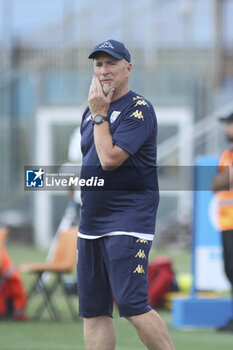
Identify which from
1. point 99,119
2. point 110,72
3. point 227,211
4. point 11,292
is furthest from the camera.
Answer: point 11,292

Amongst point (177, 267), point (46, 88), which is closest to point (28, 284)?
point (177, 267)

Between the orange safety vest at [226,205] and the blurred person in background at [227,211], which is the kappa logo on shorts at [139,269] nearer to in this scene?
the blurred person in background at [227,211]

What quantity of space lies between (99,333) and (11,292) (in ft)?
13.5

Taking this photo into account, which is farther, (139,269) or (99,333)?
(99,333)

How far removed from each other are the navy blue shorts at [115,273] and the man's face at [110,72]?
80 cm

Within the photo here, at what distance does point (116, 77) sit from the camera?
4.82 m

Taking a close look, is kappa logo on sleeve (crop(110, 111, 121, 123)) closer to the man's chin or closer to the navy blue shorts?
the man's chin

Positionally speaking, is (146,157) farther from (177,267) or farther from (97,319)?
(177,267)

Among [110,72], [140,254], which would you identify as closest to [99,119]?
[110,72]

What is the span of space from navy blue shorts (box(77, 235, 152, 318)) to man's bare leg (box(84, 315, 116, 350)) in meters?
0.07

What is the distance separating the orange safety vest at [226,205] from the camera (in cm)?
789

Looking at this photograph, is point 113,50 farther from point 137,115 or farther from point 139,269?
point 139,269

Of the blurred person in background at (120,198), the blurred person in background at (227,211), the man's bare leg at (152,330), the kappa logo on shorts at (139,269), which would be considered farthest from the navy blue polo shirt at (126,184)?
the blurred person in background at (227,211)

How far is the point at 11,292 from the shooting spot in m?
9.00
